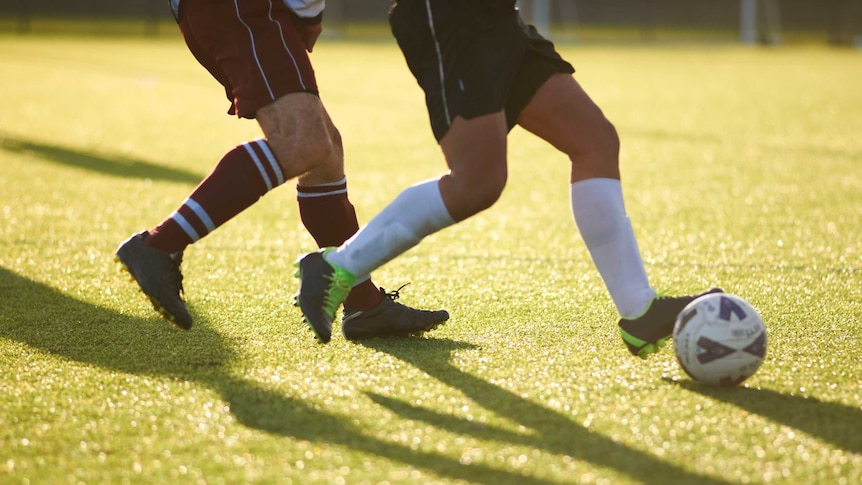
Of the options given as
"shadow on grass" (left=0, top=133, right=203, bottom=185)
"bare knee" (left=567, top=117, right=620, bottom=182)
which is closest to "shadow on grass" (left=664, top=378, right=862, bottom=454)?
"bare knee" (left=567, top=117, right=620, bottom=182)

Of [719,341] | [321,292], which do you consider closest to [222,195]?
[321,292]

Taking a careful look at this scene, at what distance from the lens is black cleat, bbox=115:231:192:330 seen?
10.1 feet

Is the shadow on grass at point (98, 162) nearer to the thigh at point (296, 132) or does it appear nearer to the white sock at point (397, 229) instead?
the thigh at point (296, 132)

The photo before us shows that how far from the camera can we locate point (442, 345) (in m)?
3.49

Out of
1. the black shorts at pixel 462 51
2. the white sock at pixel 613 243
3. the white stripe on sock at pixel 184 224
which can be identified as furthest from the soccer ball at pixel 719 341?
the white stripe on sock at pixel 184 224

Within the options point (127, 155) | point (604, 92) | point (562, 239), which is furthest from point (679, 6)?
point (562, 239)

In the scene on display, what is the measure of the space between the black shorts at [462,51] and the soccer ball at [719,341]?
0.82 m

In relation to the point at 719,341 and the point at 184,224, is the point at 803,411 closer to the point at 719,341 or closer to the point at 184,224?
the point at 719,341

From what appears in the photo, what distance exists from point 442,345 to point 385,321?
211 millimetres

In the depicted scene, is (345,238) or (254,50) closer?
(254,50)

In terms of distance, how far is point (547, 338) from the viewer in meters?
3.56

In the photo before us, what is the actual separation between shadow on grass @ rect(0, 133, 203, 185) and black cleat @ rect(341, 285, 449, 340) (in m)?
4.17

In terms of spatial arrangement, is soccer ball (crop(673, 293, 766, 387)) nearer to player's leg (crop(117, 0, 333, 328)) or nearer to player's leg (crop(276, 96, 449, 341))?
player's leg (crop(276, 96, 449, 341))

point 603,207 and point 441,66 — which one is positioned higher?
point 441,66
